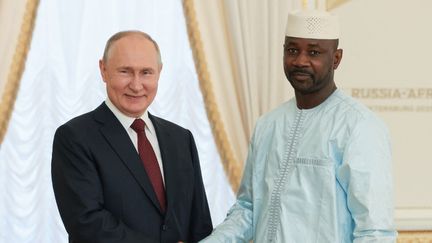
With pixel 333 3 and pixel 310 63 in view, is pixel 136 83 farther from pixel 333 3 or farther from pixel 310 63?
pixel 333 3

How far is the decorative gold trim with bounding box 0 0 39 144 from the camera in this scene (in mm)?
3621

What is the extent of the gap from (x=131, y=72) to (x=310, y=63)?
2.07 ft

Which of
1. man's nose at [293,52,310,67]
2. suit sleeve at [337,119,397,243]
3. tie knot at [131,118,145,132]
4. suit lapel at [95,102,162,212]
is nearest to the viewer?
suit sleeve at [337,119,397,243]

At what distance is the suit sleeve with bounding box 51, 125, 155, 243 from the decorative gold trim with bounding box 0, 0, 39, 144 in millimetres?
1308

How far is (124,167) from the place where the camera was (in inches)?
95.3

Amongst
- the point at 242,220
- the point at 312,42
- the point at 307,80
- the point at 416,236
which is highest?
the point at 312,42

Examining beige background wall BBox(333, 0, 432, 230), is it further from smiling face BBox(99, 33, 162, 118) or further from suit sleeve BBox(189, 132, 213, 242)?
smiling face BBox(99, 33, 162, 118)

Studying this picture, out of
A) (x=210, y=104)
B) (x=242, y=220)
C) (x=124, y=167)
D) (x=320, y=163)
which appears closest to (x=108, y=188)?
(x=124, y=167)

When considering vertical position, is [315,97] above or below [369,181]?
above

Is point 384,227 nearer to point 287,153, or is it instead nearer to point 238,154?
point 287,153

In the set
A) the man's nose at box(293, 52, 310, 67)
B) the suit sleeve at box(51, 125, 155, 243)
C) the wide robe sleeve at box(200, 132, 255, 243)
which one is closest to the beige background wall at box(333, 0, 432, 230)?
the wide robe sleeve at box(200, 132, 255, 243)

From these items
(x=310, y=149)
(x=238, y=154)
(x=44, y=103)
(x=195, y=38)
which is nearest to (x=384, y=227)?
(x=310, y=149)

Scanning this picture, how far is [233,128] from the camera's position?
3787 mm

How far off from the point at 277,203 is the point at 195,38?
164cm
